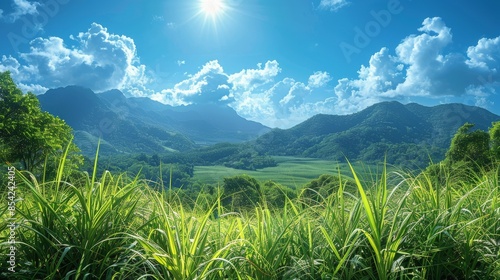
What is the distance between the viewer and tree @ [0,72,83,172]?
81.0ft

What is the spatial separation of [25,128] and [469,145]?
3623 centimetres

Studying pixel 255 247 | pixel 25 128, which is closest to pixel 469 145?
pixel 255 247

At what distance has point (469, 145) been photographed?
32281 mm

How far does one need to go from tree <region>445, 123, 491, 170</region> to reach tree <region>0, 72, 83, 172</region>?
32647 mm

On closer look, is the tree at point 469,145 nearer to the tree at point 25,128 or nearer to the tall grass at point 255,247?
the tall grass at point 255,247

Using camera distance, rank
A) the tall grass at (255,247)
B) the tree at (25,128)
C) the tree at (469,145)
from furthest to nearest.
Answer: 1. the tree at (469,145)
2. the tree at (25,128)
3. the tall grass at (255,247)

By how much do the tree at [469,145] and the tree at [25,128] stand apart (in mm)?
32647

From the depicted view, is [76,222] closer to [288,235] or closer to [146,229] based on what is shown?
[146,229]

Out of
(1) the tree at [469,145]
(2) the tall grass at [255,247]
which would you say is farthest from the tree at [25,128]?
(1) the tree at [469,145]

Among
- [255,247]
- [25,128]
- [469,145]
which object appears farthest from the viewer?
[469,145]

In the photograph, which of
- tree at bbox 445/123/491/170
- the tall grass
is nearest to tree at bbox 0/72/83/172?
the tall grass

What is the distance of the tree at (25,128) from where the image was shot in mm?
24703

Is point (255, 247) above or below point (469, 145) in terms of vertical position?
below

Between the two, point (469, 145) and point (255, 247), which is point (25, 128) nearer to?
point (255, 247)
